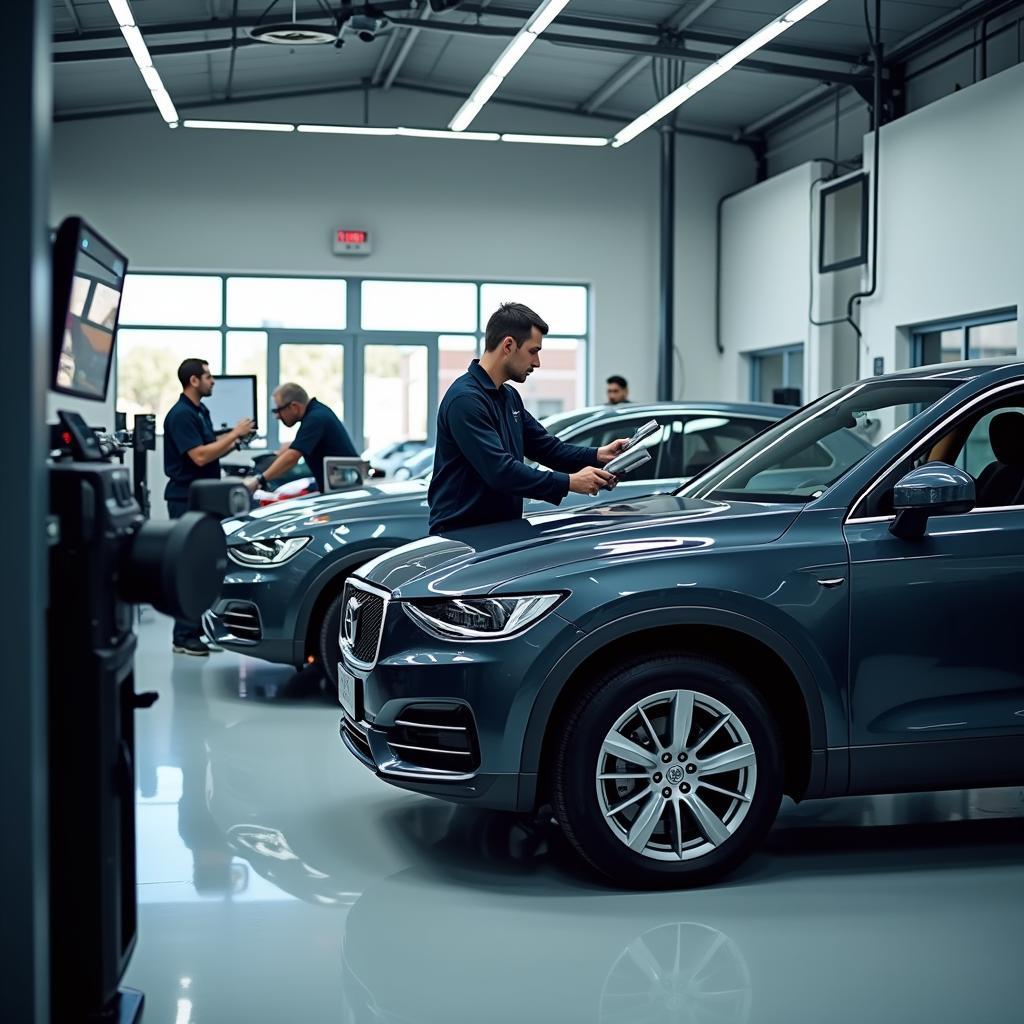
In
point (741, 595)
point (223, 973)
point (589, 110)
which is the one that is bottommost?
point (223, 973)

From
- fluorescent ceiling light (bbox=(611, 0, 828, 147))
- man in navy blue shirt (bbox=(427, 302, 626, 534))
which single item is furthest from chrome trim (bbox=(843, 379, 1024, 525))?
fluorescent ceiling light (bbox=(611, 0, 828, 147))

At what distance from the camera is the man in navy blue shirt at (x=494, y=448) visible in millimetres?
4664

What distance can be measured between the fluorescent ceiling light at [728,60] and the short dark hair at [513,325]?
686cm

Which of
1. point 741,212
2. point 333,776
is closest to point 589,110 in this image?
point 741,212

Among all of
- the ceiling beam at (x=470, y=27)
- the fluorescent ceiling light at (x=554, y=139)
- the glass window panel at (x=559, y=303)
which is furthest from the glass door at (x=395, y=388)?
the ceiling beam at (x=470, y=27)

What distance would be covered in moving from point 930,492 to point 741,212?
52.1 feet

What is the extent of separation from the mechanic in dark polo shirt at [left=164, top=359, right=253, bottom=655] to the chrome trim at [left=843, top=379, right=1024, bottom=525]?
5.17m

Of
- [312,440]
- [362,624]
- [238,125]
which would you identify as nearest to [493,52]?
[238,125]

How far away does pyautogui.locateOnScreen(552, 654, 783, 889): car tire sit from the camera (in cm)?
369

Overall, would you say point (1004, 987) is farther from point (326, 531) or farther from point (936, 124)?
point (936, 124)

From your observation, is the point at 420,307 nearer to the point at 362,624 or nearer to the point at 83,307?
the point at 362,624

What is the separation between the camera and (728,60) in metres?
13.0

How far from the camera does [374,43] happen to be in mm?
16844

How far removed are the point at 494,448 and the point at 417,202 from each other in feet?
48.8
